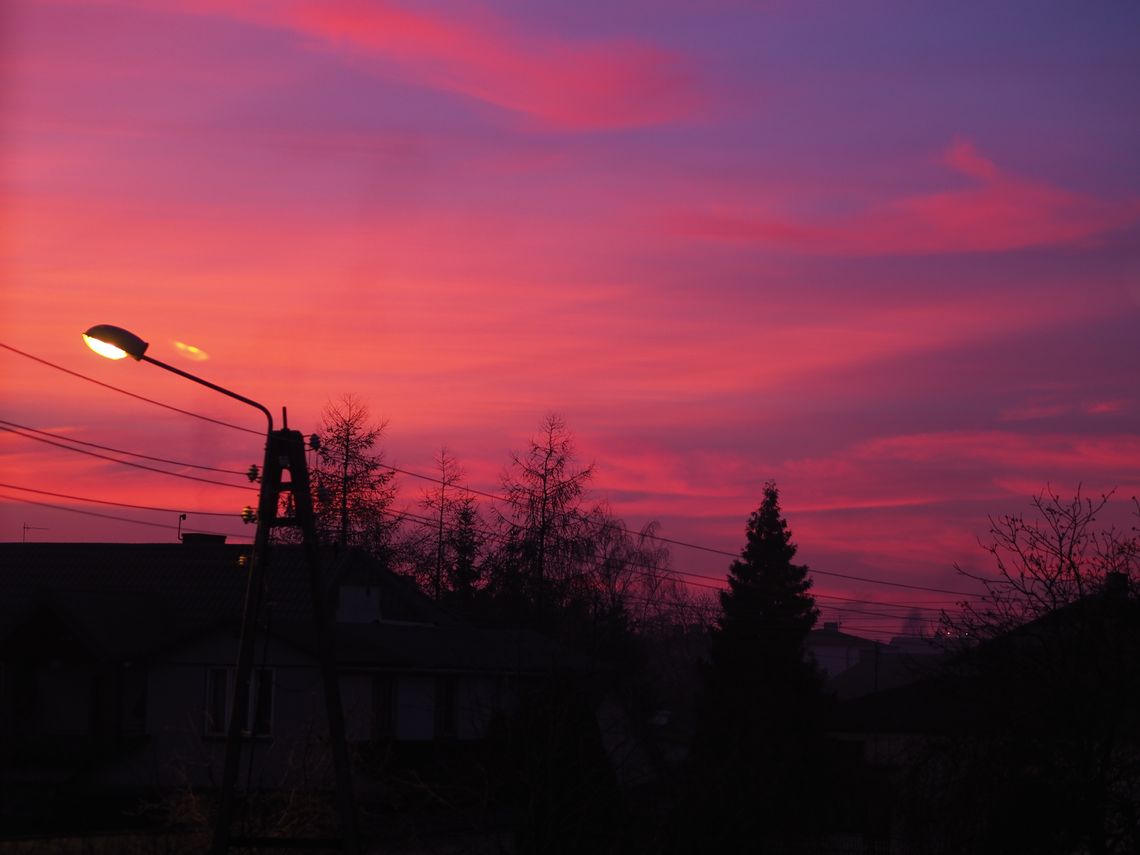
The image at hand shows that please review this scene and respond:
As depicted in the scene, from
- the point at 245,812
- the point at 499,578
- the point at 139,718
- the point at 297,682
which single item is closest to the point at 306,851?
the point at 245,812

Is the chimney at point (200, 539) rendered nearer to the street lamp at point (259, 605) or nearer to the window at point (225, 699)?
the window at point (225, 699)

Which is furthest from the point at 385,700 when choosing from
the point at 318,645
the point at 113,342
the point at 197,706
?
the point at 113,342

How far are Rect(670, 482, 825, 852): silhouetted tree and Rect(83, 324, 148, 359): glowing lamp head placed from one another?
7346 millimetres

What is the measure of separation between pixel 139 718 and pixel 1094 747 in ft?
92.0

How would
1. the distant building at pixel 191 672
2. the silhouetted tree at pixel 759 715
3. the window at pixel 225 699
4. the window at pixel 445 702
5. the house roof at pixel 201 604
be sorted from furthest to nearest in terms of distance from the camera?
the window at pixel 445 702
the house roof at pixel 201 604
the distant building at pixel 191 672
the window at pixel 225 699
the silhouetted tree at pixel 759 715

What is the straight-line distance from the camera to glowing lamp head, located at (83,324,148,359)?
1266 centimetres

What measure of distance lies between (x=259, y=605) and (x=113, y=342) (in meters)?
3.08

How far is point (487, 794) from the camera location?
1386 centimetres

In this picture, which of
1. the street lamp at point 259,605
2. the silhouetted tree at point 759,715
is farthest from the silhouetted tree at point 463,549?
the street lamp at point 259,605

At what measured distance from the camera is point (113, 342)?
12688 millimetres

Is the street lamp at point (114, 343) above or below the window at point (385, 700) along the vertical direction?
above

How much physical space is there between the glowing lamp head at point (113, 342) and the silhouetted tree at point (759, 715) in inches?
289

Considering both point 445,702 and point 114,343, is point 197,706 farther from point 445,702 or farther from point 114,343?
point 114,343

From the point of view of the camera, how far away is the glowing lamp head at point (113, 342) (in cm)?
1266
